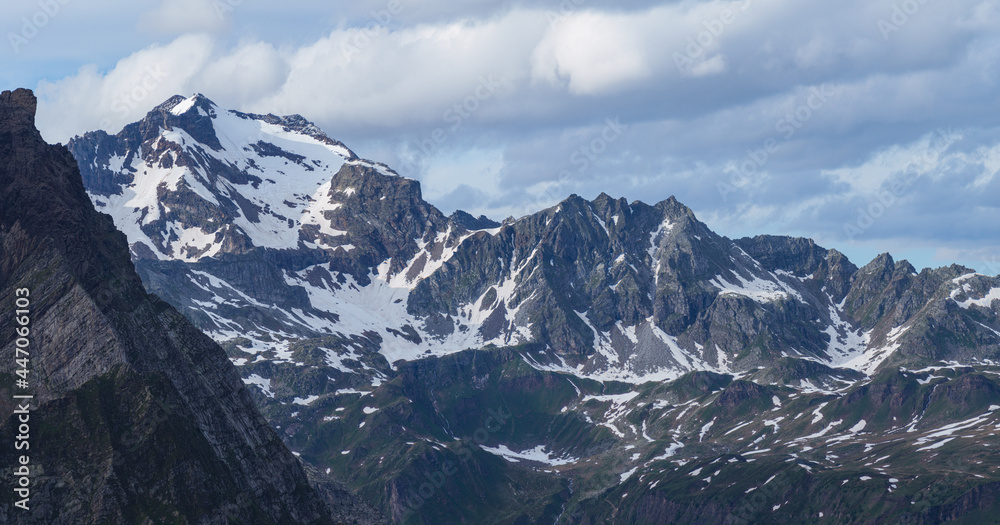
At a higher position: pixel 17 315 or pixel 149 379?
pixel 17 315

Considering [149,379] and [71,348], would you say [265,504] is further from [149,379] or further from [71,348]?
[71,348]

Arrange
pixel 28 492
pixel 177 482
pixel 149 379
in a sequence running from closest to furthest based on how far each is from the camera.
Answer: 1. pixel 28 492
2. pixel 177 482
3. pixel 149 379

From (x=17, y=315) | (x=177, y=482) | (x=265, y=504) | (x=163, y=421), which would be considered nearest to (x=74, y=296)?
(x=17, y=315)

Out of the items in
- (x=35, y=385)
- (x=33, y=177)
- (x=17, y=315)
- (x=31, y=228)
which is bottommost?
(x=35, y=385)

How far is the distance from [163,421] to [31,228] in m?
49.1

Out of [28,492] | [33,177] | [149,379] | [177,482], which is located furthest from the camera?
[33,177]

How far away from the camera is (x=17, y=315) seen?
595 ft

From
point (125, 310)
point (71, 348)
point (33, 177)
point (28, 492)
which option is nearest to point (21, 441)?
point (28, 492)

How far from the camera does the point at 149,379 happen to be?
7392 inches

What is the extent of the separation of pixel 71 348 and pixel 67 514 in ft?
106

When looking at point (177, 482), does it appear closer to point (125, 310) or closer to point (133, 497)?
point (133, 497)

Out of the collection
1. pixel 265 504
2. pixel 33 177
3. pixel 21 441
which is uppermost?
pixel 33 177

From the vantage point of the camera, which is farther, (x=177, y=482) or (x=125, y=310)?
(x=125, y=310)

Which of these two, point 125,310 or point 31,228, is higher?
point 31,228
